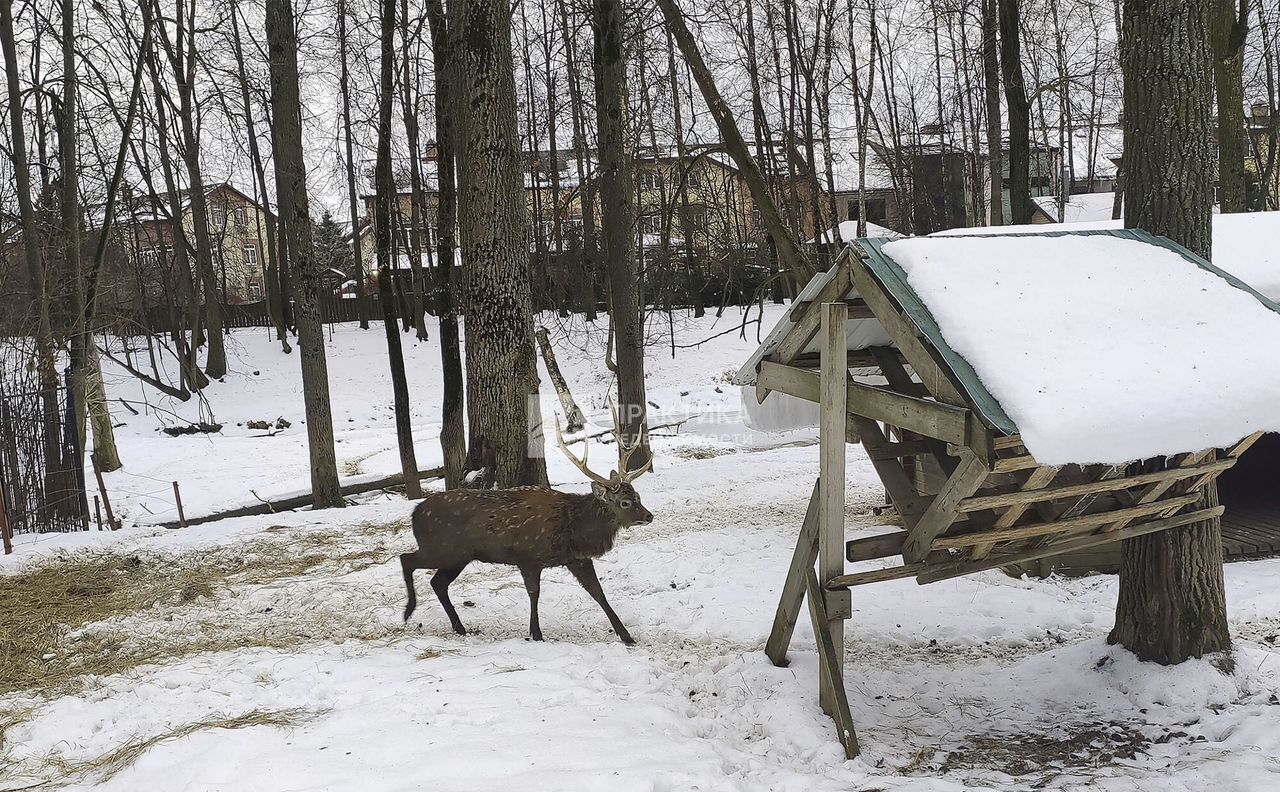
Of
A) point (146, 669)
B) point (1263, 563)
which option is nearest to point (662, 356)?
point (1263, 563)

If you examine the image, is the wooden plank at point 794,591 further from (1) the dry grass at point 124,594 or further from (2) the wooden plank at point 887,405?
(1) the dry grass at point 124,594

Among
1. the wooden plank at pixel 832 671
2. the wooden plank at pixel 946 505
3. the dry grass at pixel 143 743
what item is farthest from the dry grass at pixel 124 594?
the wooden plank at pixel 946 505

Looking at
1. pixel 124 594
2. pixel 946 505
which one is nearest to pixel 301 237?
pixel 124 594

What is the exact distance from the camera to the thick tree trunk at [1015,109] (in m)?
12.7

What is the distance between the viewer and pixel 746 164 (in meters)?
10.9

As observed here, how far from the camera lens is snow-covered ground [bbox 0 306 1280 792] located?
428 centimetres

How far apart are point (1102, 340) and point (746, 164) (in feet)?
23.5

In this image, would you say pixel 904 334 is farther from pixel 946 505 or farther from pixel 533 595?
pixel 533 595

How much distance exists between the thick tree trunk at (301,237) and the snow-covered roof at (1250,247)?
8682mm

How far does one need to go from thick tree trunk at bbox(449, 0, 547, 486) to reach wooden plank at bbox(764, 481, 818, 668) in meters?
3.86

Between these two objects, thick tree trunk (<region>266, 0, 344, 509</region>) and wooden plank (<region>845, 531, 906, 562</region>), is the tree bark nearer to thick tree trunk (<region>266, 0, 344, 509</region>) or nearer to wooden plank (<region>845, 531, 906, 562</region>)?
thick tree trunk (<region>266, 0, 344, 509</region>)

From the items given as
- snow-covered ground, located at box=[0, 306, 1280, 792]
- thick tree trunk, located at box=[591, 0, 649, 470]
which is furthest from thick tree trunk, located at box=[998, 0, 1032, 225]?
snow-covered ground, located at box=[0, 306, 1280, 792]

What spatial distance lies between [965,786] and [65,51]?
1712 cm

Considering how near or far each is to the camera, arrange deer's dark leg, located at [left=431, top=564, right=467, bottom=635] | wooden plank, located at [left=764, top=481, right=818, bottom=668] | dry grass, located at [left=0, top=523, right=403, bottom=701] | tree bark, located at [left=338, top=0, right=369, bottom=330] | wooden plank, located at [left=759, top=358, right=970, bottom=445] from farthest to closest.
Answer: tree bark, located at [left=338, top=0, right=369, bottom=330], deer's dark leg, located at [left=431, top=564, right=467, bottom=635], dry grass, located at [left=0, top=523, right=403, bottom=701], wooden plank, located at [left=764, top=481, right=818, bottom=668], wooden plank, located at [left=759, top=358, right=970, bottom=445]
